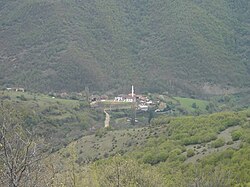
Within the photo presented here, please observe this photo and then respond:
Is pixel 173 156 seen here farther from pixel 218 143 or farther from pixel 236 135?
pixel 236 135

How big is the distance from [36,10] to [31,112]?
73925 millimetres

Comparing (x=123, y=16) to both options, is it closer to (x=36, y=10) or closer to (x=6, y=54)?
(x=36, y=10)

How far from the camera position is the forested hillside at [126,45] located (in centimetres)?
12731

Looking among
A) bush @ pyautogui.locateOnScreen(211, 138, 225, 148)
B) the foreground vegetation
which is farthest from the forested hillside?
bush @ pyautogui.locateOnScreen(211, 138, 225, 148)

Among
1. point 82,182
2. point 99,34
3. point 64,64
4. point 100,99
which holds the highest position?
point 99,34

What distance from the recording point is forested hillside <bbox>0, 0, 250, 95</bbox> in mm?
127312

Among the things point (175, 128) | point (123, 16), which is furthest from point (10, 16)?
point (175, 128)

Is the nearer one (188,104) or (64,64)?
(188,104)

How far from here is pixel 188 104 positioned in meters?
112

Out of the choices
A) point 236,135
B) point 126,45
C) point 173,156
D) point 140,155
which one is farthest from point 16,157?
point 126,45

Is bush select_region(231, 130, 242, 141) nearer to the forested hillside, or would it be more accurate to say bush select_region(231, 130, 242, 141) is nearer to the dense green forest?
the dense green forest

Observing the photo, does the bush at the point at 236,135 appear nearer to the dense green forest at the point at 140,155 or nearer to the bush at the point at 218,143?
the dense green forest at the point at 140,155

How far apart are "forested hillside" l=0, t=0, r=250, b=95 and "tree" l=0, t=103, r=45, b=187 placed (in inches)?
4183

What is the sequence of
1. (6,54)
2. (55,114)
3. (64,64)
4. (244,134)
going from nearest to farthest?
(244,134), (55,114), (64,64), (6,54)
